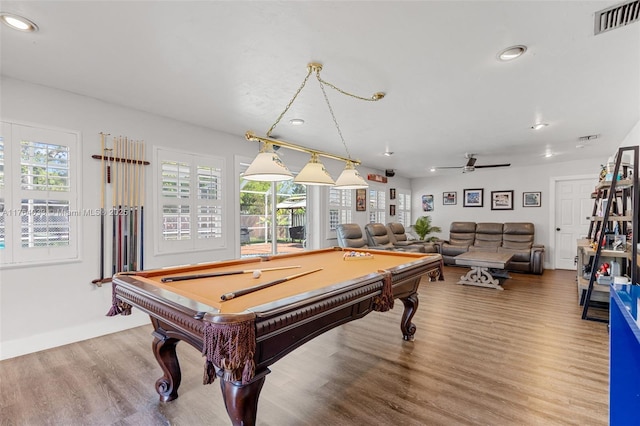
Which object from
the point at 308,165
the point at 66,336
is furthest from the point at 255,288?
the point at 66,336

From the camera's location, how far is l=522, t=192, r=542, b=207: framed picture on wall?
7.01 metres

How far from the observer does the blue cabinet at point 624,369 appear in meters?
1.38

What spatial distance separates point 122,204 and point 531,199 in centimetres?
817

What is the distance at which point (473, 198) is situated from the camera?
7.96m

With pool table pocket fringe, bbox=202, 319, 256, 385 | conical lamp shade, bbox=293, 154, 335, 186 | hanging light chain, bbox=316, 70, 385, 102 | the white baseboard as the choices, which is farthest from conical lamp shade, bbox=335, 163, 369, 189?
the white baseboard

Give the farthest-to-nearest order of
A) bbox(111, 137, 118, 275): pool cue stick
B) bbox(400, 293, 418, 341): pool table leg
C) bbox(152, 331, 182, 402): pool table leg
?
bbox(111, 137, 118, 275): pool cue stick
bbox(400, 293, 418, 341): pool table leg
bbox(152, 331, 182, 402): pool table leg

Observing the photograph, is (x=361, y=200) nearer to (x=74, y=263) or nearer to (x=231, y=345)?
(x=74, y=263)

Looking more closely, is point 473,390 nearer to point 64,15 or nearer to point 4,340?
point 64,15

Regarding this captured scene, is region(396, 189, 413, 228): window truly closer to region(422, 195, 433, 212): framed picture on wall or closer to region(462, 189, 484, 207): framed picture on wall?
region(422, 195, 433, 212): framed picture on wall

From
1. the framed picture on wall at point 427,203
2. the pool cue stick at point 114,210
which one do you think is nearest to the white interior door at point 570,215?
the framed picture on wall at point 427,203

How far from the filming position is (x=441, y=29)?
190cm

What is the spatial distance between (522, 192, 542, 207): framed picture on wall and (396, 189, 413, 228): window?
2.87 meters

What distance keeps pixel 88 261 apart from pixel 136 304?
6.17 ft

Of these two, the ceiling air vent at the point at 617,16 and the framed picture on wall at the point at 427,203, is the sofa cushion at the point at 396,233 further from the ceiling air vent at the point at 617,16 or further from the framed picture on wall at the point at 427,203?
the ceiling air vent at the point at 617,16
